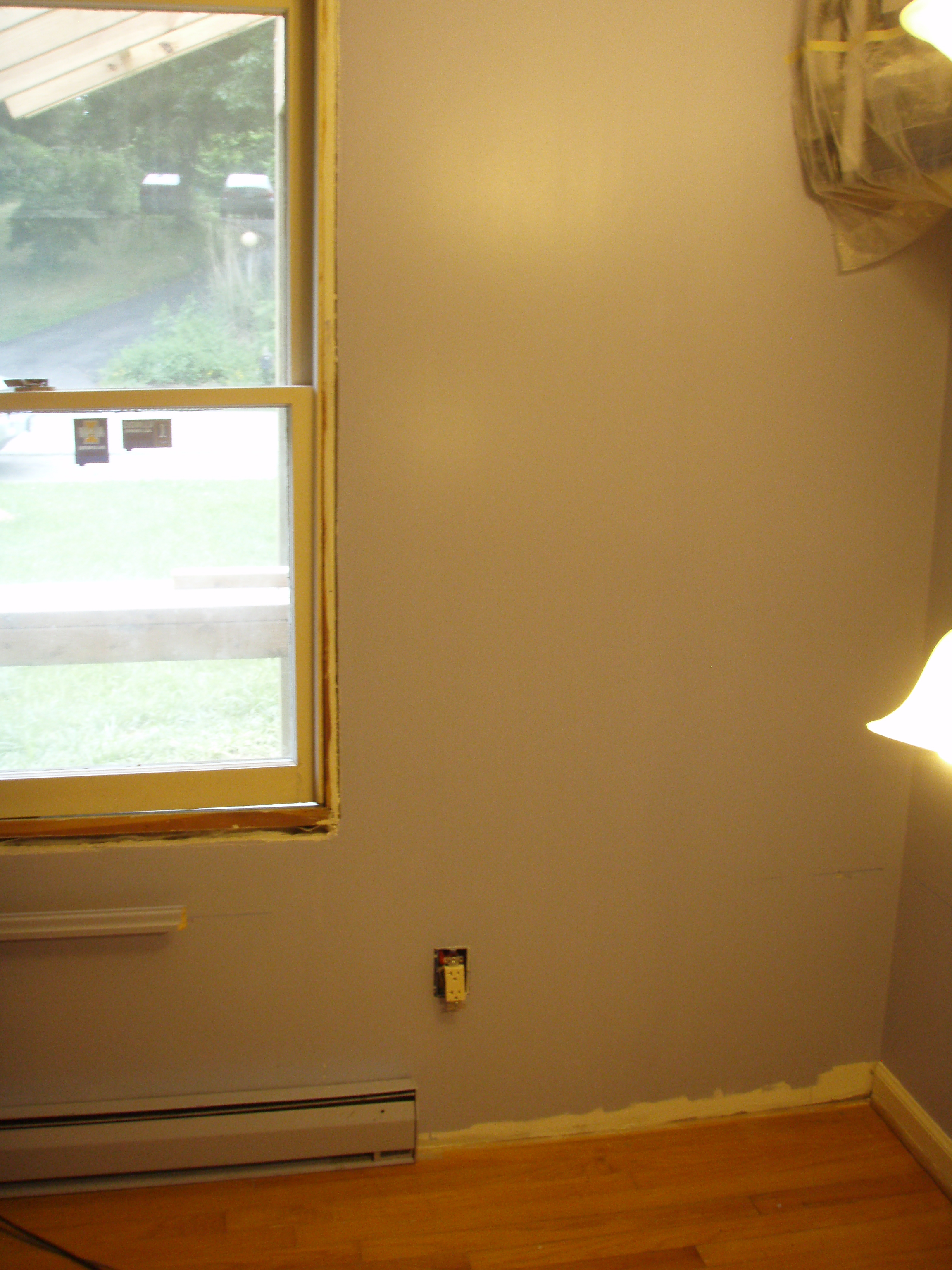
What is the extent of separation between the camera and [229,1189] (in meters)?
1.93

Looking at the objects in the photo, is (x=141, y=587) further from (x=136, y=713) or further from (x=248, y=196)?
(x=248, y=196)

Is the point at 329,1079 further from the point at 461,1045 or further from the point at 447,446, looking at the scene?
the point at 447,446

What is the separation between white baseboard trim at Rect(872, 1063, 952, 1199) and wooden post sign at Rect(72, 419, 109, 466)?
2201 millimetres

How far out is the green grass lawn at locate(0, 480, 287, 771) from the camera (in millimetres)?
1846

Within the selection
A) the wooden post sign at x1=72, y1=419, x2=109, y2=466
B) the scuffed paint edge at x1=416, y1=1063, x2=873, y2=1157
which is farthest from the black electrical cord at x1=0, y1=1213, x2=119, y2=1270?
the wooden post sign at x1=72, y1=419, x2=109, y2=466

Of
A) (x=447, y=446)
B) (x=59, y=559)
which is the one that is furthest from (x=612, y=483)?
(x=59, y=559)

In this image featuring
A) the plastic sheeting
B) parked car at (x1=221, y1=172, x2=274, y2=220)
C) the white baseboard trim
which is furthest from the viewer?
the white baseboard trim

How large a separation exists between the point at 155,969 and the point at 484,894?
694 millimetres

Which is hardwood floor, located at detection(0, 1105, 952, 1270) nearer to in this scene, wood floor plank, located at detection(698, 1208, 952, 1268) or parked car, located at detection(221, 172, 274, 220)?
wood floor plank, located at detection(698, 1208, 952, 1268)

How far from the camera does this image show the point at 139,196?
1.77 metres

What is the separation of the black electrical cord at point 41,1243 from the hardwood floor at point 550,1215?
0.04ft

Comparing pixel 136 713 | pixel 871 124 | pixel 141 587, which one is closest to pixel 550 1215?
pixel 136 713

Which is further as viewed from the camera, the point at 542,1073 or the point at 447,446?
the point at 542,1073

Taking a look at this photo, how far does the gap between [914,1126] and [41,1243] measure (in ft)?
5.98
